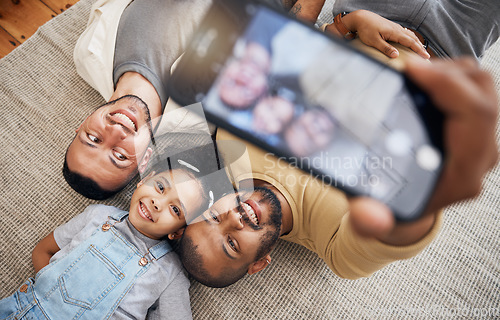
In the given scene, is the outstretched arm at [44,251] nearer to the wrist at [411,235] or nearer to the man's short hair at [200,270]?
the man's short hair at [200,270]

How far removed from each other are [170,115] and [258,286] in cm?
51

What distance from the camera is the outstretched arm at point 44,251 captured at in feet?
2.49

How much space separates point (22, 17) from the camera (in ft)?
3.32

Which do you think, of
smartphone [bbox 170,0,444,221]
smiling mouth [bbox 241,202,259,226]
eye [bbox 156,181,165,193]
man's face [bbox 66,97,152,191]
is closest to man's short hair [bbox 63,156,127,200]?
man's face [bbox 66,97,152,191]

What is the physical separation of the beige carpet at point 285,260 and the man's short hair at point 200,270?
0.11 meters

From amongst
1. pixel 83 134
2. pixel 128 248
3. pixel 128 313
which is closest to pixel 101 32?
pixel 83 134

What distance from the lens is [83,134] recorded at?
75 centimetres

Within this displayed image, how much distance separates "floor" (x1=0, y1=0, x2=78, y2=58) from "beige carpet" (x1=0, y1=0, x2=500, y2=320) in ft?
0.56

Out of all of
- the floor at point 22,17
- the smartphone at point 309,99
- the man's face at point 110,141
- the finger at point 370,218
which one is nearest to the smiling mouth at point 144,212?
the man's face at point 110,141

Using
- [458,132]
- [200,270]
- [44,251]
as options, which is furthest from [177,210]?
[458,132]

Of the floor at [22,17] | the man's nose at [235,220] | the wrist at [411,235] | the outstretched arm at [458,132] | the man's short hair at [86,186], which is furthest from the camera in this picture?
the floor at [22,17]

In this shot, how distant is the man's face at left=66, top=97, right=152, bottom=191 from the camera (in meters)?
0.73

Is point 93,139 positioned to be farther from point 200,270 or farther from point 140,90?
point 200,270

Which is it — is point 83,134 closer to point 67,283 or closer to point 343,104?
point 67,283
